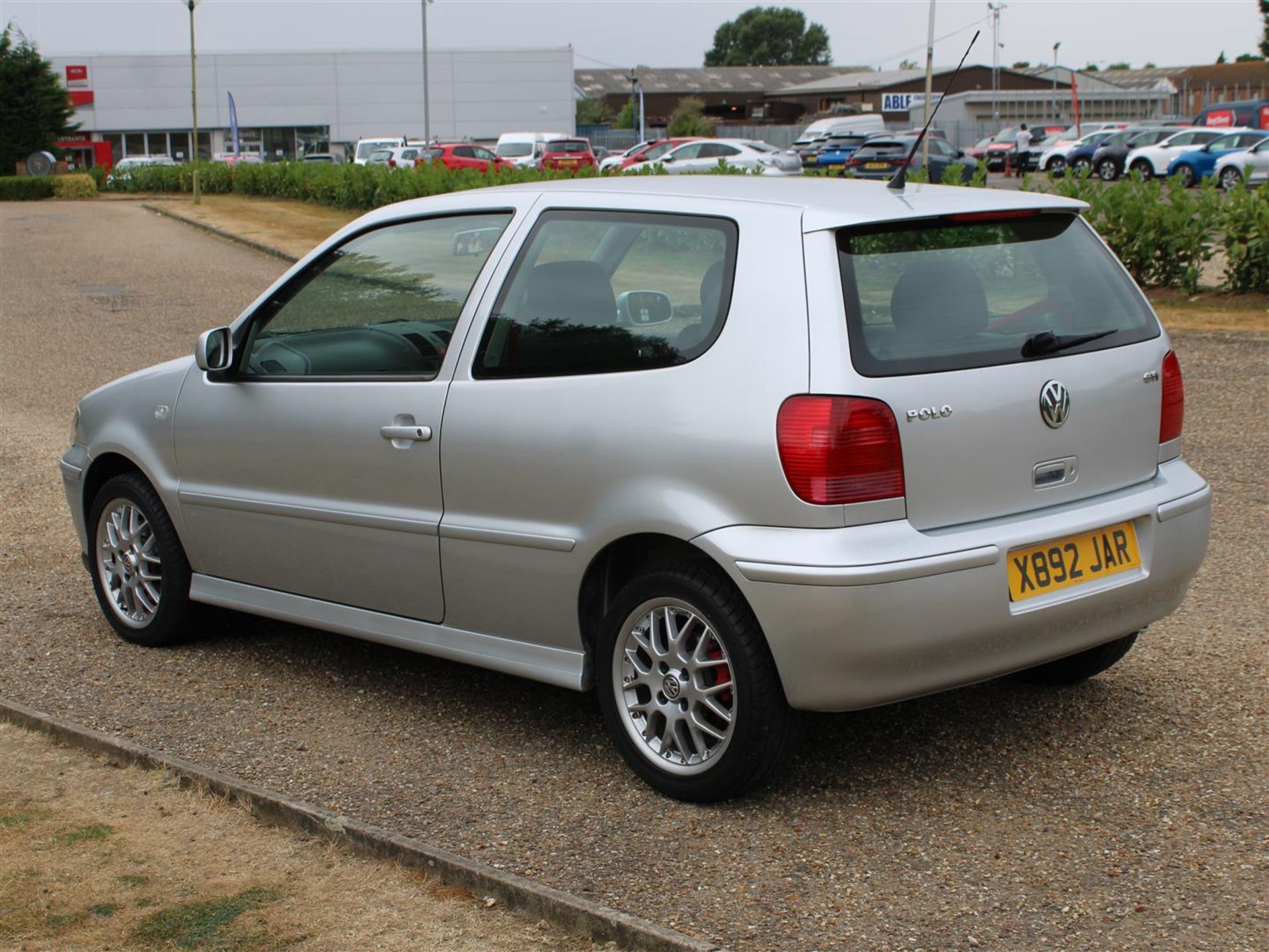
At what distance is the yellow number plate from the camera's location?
3961mm

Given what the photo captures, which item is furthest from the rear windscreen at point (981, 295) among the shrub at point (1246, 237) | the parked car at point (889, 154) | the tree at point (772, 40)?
the tree at point (772, 40)

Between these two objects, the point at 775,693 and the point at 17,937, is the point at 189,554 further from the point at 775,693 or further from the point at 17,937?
the point at 775,693

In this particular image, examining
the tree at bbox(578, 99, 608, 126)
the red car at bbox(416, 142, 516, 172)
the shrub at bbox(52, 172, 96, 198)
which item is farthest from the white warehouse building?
the red car at bbox(416, 142, 516, 172)

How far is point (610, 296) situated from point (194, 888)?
1.97m

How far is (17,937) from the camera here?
3.55 meters

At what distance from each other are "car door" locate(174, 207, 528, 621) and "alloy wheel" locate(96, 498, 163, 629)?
0.31 meters

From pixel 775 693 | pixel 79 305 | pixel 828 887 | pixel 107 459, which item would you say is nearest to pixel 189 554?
pixel 107 459

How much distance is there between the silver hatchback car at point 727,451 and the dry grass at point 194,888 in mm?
850

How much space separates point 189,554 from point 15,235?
1072 inches

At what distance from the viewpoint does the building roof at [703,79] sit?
105 metres

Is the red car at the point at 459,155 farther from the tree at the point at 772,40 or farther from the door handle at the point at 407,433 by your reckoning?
the tree at the point at 772,40

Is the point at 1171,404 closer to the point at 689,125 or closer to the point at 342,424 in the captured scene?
the point at 342,424

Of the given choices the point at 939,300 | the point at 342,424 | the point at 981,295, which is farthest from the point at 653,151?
the point at 939,300

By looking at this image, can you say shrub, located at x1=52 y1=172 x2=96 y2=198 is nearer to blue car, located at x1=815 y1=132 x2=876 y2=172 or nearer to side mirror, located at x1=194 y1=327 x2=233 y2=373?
blue car, located at x1=815 y1=132 x2=876 y2=172
